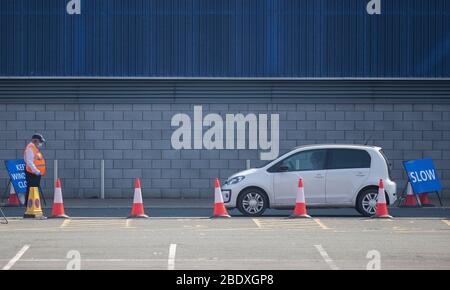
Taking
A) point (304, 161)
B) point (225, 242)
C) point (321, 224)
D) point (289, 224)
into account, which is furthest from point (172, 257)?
point (304, 161)

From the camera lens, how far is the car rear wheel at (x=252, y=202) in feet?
71.9

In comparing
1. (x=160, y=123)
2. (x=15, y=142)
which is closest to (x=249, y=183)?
(x=160, y=123)

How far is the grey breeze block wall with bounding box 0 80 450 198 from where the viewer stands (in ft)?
92.3

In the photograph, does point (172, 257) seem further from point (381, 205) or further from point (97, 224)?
point (381, 205)

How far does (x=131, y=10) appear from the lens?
1113 inches

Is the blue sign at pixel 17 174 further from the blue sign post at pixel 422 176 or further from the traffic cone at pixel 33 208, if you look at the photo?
the blue sign post at pixel 422 176

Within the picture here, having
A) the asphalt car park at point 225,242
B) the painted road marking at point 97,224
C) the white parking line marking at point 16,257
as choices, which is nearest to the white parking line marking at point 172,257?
the asphalt car park at point 225,242

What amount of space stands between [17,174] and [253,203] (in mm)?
6695

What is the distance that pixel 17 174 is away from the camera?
83.8ft

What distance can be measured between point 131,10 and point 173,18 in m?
1.14

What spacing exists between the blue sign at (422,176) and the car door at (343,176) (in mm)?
2914
